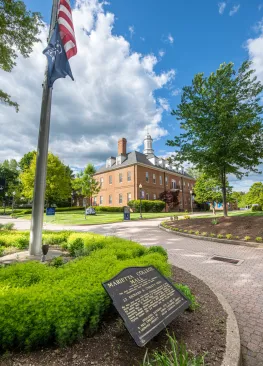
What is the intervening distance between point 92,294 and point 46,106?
5.60 m

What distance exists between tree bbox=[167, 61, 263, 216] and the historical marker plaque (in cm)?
1080

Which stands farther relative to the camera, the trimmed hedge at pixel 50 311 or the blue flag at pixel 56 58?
the blue flag at pixel 56 58

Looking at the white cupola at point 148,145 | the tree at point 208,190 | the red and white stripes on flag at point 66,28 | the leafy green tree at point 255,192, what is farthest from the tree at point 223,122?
the leafy green tree at point 255,192

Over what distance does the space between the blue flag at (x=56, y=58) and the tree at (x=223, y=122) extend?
915 centimetres

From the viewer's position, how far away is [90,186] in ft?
109

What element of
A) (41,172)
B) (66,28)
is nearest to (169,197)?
(41,172)

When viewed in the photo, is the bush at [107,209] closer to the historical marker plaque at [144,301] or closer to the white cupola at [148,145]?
the white cupola at [148,145]

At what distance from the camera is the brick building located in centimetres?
3562

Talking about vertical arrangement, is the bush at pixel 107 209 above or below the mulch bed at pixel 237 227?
above

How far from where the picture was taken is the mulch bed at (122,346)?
195 cm

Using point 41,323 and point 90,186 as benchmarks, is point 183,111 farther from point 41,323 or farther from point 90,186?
point 90,186

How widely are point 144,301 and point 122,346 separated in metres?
0.51

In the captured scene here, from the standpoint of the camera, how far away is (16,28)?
8.20 metres

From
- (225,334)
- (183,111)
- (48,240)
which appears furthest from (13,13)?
(225,334)
